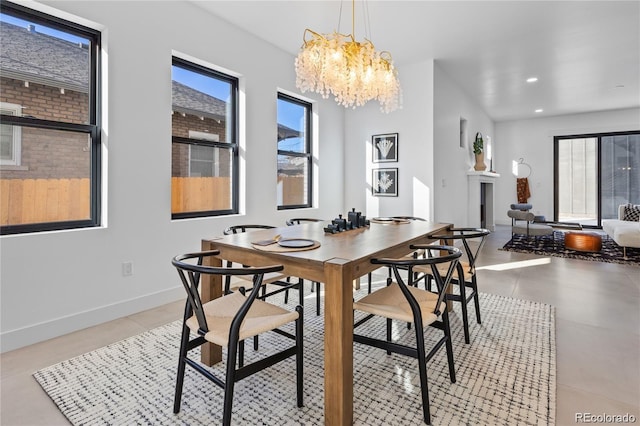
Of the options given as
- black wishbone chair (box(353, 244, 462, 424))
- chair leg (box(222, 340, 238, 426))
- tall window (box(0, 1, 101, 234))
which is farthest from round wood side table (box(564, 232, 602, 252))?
tall window (box(0, 1, 101, 234))

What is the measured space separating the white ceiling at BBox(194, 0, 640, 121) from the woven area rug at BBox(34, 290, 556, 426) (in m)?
3.12

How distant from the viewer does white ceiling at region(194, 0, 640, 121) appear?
11.2 feet

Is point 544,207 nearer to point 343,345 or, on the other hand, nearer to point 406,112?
point 406,112

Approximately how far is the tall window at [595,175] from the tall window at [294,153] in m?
7.67

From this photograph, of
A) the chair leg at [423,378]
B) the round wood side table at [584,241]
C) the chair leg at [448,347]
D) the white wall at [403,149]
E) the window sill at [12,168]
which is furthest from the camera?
the round wood side table at [584,241]

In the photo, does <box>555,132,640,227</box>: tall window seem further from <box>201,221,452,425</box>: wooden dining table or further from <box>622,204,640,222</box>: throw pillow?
<box>201,221,452,425</box>: wooden dining table

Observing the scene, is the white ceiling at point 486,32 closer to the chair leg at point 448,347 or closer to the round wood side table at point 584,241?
the round wood side table at point 584,241

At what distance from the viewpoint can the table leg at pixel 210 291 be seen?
202 centimetres

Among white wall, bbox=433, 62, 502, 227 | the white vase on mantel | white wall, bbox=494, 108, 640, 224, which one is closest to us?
white wall, bbox=433, 62, 502, 227

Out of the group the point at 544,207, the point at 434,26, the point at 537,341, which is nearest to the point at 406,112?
the point at 434,26

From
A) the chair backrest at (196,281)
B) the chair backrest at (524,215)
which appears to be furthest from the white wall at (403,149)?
the chair backrest at (196,281)

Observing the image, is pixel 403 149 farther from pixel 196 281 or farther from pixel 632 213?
pixel 632 213

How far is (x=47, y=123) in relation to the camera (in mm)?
2469

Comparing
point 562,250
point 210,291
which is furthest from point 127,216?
point 562,250
